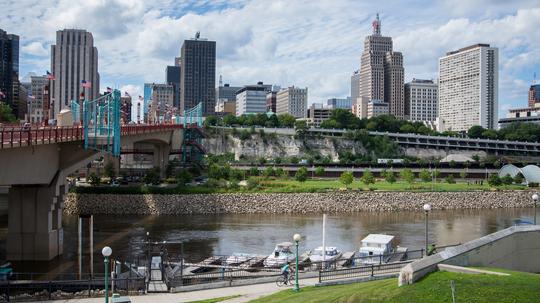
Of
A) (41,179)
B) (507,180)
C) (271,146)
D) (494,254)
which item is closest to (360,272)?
(494,254)

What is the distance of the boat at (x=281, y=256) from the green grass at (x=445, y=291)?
1400 cm

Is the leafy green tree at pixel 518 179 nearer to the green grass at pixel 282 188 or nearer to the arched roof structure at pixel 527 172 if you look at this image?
the arched roof structure at pixel 527 172

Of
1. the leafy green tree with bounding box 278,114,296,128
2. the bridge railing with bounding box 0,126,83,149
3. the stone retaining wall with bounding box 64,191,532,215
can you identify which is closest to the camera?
the bridge railing with bounding box 0,126,83,149

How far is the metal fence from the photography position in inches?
1050

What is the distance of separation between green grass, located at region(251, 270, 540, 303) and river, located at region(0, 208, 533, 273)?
21947 millimetres

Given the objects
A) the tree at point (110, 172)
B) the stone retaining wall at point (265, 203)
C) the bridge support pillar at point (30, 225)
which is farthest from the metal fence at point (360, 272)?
Answer: the tree at point (110, 172)

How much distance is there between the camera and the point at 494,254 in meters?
26.3

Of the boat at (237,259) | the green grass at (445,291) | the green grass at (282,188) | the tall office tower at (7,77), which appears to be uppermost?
the tall office tower at (7,77)

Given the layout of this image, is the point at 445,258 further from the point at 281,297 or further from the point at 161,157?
the point at 161,157

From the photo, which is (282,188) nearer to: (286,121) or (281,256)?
(281,256)

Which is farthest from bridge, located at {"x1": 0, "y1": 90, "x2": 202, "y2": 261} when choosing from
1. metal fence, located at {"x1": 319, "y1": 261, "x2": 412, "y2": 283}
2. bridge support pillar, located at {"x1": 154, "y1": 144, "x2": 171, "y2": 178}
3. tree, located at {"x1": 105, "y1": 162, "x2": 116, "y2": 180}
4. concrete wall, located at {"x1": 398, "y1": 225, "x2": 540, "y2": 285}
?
bridge support pillar, located at {"x1": 154, "y1": 144, "x2": 171, "y2": 178}

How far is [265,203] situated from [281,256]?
118 ft

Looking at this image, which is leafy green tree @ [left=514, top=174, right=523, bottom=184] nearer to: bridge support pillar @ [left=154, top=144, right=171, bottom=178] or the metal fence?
bridge support pillar @ [left=154, top=144, right=171, bottom=178]

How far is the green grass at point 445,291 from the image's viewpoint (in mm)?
18344
